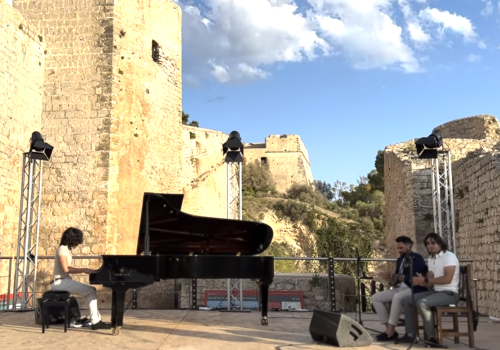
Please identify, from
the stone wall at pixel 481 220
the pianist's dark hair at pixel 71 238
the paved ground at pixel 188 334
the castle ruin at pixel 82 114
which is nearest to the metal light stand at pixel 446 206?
the stone wall at pixel 481 220

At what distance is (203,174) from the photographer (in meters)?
23.6

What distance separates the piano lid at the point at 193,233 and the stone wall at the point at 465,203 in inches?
151

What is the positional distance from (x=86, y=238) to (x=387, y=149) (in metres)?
8.62

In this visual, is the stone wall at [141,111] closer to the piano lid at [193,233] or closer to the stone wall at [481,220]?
the piano lid at [193,233]

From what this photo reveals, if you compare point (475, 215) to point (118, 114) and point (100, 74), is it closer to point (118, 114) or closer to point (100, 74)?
point (118, 114)

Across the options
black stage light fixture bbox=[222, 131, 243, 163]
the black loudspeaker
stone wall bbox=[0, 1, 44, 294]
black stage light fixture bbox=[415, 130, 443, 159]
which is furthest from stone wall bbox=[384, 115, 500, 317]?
stone wall bbox=[0, 1, 44, 294]

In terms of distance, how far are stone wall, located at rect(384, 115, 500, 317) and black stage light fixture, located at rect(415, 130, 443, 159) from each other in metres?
0.75

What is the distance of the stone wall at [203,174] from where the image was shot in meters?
20.8

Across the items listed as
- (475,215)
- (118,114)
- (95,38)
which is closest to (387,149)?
(475,215)

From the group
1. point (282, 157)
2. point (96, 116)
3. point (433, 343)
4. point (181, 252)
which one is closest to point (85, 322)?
point (181, 252)

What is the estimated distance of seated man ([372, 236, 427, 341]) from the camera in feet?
16.6

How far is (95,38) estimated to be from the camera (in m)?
11.8

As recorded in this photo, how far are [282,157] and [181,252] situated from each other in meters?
35.8

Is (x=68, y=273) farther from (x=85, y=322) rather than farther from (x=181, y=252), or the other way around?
(x=181, y=252)
